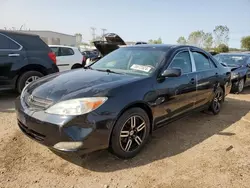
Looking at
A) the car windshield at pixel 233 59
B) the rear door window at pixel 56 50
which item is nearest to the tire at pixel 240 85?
the car windshield at pixel 233 59

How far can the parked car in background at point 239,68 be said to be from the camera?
25.5 feet

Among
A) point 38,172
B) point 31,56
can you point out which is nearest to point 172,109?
point 38,172

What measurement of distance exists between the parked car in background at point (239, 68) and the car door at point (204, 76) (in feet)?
10.2

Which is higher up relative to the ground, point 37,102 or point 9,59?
point 9,59

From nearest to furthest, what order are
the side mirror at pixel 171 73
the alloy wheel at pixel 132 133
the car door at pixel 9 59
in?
1. the alloy wheel at pixel 132 133
2. the side mirror at pixel 171 73
3. the car door at pixel 9 59

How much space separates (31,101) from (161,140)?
6.79 ft

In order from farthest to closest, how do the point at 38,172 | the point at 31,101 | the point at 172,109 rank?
the point at 172,109, the point at 31,101, the point at 38,172

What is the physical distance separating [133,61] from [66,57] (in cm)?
548

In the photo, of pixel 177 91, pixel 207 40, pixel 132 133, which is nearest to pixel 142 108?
pixel 132 133

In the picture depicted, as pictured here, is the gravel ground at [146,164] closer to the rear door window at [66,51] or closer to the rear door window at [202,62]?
the rear door window at [202,62]

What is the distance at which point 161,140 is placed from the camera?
368cm

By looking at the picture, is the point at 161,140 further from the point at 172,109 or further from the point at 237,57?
the point at 237,57

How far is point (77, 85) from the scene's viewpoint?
291 centimetres

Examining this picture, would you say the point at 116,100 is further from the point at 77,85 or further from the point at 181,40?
the point at 181,40
